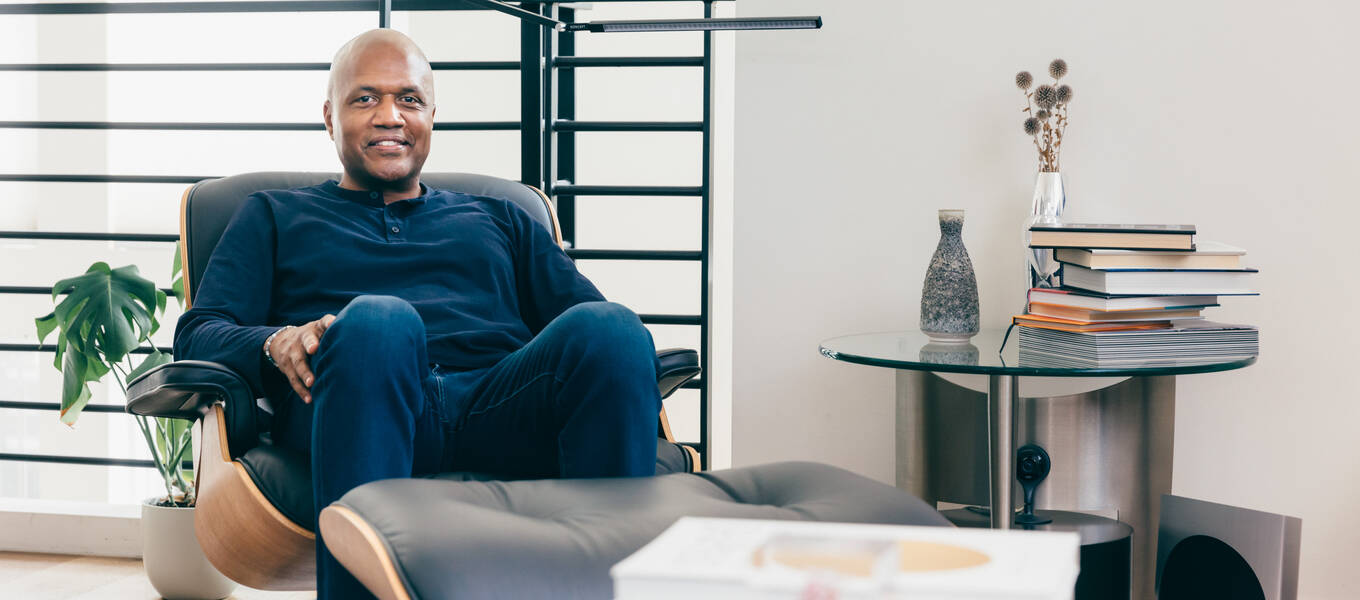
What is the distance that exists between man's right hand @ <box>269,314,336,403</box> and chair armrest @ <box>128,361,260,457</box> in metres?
0.09

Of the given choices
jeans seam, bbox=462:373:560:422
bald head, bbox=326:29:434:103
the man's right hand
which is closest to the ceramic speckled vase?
jeans seam, bbox=462:373:560:422

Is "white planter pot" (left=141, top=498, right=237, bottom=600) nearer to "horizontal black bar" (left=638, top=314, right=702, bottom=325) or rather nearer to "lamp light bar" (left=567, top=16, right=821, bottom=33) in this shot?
"horizontal black bar" (left=638, top=314, right=702, bottom=325)

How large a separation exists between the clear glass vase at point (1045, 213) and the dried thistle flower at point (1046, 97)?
0.52 feet

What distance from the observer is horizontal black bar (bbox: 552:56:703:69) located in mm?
2854

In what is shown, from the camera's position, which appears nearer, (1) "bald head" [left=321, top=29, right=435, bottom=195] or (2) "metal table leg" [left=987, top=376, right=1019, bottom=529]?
(2) "metal table leg" [left=987, top=376, right=1019, bottom=529]

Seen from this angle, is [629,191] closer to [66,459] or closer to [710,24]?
[710,24]

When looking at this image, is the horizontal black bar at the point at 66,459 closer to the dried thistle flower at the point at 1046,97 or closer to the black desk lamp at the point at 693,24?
the black desk lamp at the point at 693,24

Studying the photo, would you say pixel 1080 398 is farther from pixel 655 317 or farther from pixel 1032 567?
pixel 1032 567

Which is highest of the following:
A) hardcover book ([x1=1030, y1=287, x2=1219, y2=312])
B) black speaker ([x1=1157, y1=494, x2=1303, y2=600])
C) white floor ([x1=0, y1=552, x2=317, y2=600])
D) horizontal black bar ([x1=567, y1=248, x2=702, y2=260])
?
horizontal black bar ([x1=567, y1=248, x2=702, y2=260])

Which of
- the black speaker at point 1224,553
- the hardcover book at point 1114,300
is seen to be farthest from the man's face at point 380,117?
the black speaker at point 1224,553

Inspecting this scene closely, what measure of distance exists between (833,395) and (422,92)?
3.95ft

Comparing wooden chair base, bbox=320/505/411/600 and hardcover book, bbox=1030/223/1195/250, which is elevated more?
hardcover book, bbox=1030/223/1195/250

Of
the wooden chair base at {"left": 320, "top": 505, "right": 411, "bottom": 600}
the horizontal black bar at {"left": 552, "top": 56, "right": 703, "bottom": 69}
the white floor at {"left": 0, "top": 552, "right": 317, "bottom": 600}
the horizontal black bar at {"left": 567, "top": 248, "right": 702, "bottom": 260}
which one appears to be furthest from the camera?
the horizontal black bar at {"left": 567, "top": 248, "right": 702, "bottom": 260}

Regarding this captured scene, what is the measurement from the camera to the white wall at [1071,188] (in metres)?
2.39
